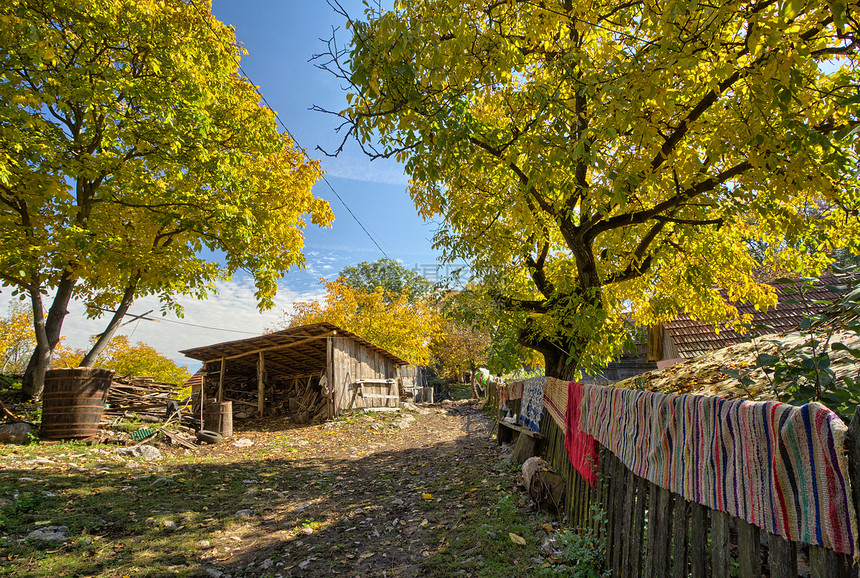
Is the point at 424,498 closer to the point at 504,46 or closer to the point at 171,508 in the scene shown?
the point at 171,508

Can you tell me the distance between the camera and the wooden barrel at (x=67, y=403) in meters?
8.68

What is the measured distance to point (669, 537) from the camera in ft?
8.31

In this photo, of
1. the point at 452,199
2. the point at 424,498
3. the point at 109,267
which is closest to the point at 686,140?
the point at 452,199

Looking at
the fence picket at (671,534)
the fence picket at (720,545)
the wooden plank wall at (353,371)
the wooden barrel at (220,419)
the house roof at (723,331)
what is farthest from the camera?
the wooden plank wall at (353,371)

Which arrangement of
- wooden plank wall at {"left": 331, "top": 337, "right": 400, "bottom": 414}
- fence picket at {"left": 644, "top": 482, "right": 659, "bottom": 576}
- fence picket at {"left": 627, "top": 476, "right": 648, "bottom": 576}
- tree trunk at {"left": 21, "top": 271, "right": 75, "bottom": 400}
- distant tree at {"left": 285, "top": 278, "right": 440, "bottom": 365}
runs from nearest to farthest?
fence picket at {"left": 644, "top": 482, "right": 659, "bottom": 576} < fence picket at {"left": 627, "top": 476, "right": 648, "bottom": 576} < tree trunk at {"left": 21, "top": 271, "right": 75, "bottom": 400} < wooden plank wall at {"left": 331, "top": 337, "right": 400, "bottom": 414} < distant tree at {"left": 285, "top": 278, "right": 440, "bottom": 365}

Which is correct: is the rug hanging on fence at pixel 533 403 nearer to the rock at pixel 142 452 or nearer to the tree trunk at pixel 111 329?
the rock at pixel 142 452

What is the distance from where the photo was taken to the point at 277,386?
21828 mm

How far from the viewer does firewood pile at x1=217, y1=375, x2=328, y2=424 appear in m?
19.3

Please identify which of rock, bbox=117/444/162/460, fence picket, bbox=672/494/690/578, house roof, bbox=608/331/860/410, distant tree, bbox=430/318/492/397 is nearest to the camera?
fence picket, bbox=672/494/690/578

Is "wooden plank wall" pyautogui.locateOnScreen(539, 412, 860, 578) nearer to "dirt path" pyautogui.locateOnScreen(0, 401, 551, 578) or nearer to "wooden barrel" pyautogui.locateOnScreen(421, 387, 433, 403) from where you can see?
"dirt path" pyautogui.locateOnScreen(0, 401, 551, 578)

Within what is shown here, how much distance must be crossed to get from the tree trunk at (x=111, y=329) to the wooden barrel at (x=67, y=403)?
218 cm

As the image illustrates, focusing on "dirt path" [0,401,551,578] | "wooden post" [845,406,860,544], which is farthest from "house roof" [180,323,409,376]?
"wooden post" [845,406,860,544]

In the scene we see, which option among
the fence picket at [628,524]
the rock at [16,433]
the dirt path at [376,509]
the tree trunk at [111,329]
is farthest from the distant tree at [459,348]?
the fence picket at [628,524]

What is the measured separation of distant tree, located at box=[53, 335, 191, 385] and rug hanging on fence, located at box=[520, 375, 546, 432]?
16.5 m
